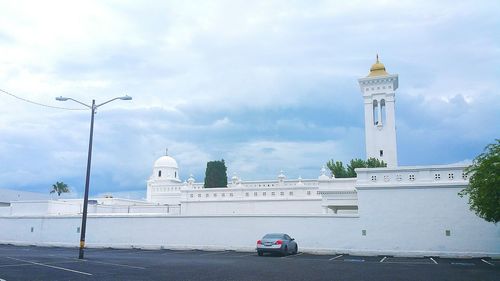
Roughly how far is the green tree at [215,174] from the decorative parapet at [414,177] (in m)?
36.6

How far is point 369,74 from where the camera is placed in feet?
216

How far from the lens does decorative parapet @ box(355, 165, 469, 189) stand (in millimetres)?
25719

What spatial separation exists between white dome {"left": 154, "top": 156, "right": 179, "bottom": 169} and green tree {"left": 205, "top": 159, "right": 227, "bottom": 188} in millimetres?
18632

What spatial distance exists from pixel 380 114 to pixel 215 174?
26267 millimetres

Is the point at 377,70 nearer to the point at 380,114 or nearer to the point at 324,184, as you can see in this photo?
the point at 380,114

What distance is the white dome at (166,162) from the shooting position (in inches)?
3152

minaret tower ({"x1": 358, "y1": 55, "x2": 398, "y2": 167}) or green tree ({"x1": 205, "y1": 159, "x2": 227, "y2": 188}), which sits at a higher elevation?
minaret tower ({"x1": 358, "y1": 55, "x2": 398, "y2": 167})

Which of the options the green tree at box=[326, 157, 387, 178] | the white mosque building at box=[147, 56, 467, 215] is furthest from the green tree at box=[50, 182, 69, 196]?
the green tree at box=[326, 157, 387, 178]

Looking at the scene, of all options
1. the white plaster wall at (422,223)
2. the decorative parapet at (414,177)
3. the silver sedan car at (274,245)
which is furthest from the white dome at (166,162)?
the silver sedan car at (274,245)

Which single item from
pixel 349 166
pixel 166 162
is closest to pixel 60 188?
pixel 166 162

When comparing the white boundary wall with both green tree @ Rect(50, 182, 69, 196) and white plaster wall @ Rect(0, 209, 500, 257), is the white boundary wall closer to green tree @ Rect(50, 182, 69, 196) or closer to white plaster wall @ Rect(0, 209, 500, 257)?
white plaster wall @ Rect(0, 209, 500, 257)

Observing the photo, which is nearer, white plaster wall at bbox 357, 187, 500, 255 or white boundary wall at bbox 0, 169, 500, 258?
white plaster wall at bbox 357, 187, 500, 255

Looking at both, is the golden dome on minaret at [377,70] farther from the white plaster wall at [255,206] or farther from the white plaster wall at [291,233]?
the white plaster wall at [291,233]

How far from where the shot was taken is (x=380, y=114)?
64625mm
